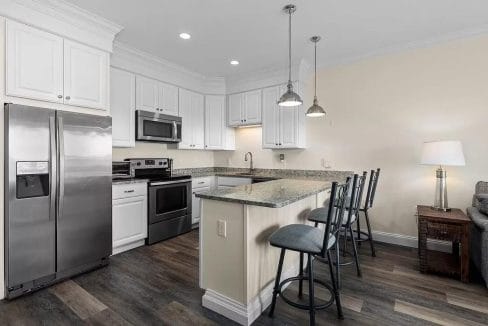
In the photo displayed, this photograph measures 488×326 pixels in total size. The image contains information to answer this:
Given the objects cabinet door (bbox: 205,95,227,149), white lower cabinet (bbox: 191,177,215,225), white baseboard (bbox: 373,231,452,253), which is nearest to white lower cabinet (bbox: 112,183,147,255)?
white lower cabinet (bbox: 191,177,215,225)

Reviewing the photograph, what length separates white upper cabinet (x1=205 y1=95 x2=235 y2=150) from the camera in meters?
4.92

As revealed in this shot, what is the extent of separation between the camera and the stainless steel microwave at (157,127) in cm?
377

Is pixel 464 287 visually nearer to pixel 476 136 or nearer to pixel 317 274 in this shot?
pixel 317 274

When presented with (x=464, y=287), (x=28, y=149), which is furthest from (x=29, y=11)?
(x=464, y=287)

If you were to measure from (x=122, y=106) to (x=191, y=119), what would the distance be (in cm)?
129

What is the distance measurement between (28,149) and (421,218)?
12.5 feet

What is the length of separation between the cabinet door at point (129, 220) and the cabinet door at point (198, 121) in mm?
1597

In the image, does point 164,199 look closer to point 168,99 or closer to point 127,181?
point 127,181

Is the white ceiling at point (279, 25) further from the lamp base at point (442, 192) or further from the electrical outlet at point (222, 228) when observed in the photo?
the electrical outlet at point (222, 228)

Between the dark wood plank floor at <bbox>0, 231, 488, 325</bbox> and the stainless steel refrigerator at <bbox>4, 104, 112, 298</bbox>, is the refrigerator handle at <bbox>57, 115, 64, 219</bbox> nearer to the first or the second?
the stainless steel refrigerator at <bbox>4, 104, 112, 298</bbox>

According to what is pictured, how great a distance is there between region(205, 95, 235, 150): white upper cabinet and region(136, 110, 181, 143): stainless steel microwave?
691 millimetres

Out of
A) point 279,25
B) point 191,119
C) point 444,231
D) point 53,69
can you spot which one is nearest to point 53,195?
point 53,69

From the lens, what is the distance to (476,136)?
10.0 feet

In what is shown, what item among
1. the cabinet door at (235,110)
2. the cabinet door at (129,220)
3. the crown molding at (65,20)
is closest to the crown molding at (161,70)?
the cabinet door at (235,110)
